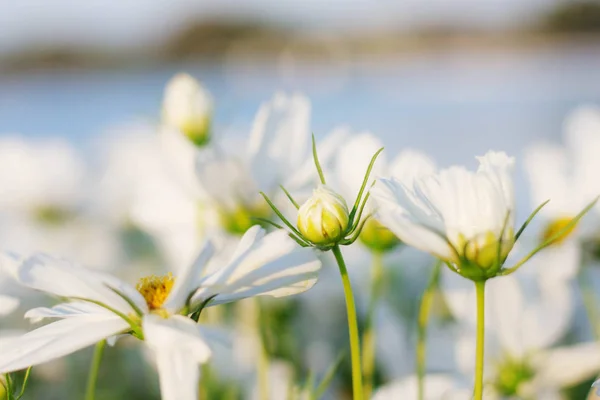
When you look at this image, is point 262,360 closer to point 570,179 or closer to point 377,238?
point 377,238

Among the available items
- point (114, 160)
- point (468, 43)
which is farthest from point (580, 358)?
point (468, 43)

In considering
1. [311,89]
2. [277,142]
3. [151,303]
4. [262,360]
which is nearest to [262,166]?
Result: [277,142]

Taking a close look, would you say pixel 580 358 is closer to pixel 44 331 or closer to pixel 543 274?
pixel 543 274

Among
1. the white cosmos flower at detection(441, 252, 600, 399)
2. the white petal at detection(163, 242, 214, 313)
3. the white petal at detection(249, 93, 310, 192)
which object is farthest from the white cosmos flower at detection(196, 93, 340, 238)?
the white petal at detection(163, 242, 214, 313)

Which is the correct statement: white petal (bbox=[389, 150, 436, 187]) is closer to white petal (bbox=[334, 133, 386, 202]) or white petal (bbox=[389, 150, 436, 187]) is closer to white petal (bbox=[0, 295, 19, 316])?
white petal (bbox=[334, 133, 386, 202])

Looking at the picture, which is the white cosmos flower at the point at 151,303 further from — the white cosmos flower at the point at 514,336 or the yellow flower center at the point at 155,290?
the white cosmos flower at the point at 514,336

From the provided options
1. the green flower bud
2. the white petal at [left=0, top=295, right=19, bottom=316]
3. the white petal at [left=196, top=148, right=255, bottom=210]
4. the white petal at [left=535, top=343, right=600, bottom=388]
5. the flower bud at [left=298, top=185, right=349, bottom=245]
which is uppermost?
the white petal at [left=196, top=148, right=255, bottom=210]
